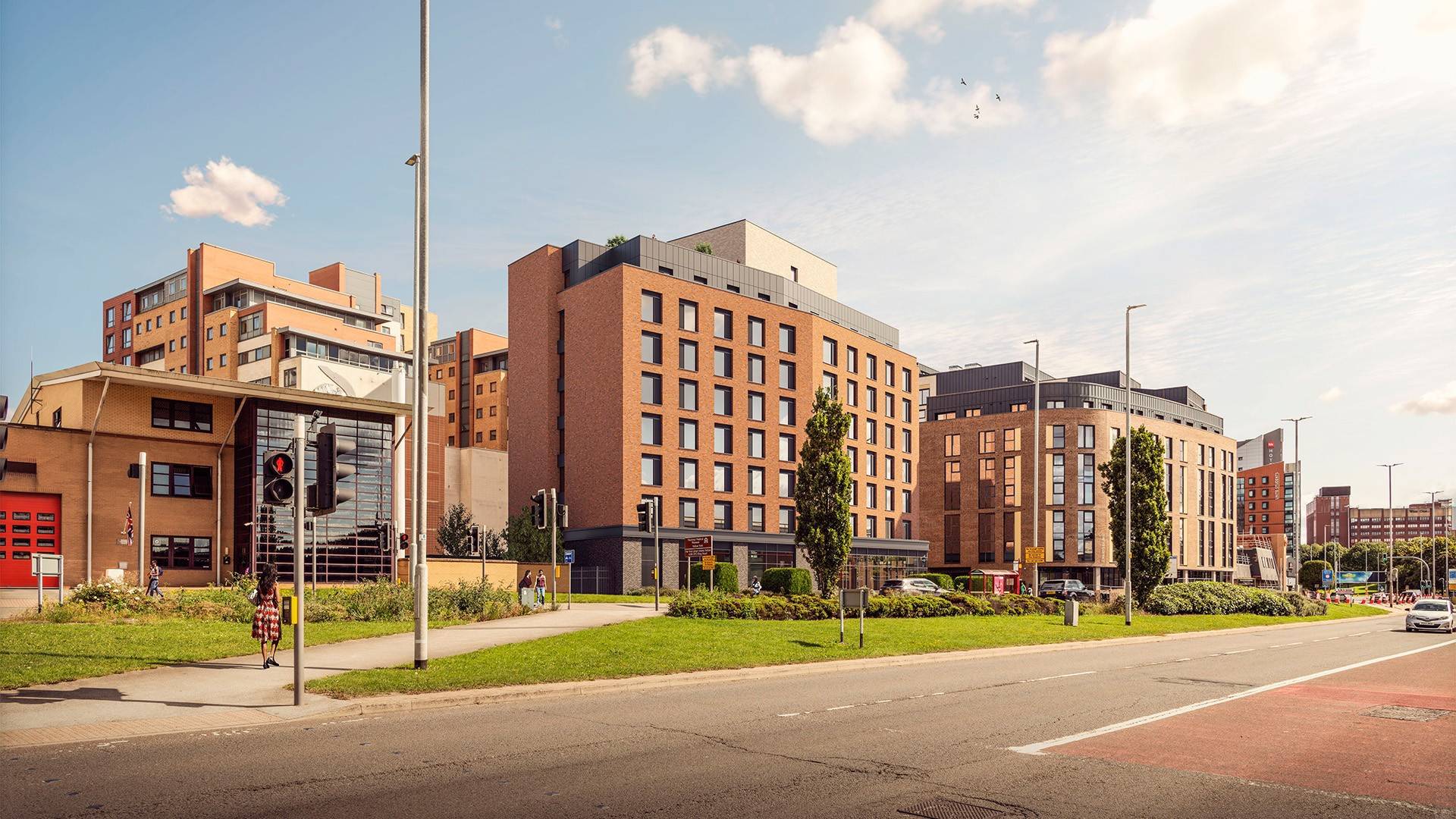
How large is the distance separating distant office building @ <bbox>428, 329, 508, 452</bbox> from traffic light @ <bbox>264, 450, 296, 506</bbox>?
330ft

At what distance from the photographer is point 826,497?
40250mm

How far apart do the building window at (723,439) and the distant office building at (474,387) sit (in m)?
46.4

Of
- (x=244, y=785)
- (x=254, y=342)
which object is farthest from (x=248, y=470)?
(x=254, y=342)

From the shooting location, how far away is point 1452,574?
385ft

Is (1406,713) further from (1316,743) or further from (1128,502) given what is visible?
(1128,502)

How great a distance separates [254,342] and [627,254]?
44730mm

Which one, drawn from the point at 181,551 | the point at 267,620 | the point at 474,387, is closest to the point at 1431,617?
the point at 267,620

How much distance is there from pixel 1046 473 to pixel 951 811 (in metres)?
102

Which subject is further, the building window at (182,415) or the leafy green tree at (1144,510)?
the leafy green tree at (1144,510)

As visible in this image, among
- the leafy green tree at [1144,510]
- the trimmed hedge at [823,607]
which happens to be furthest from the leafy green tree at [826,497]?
the leafy green tree at [1144,510]

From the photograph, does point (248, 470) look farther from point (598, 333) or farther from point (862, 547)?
point (862, 547)

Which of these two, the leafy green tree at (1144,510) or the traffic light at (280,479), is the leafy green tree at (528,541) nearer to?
Answer: the leafy green tree at (1144,510)

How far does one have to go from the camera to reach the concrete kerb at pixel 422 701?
11742 mm

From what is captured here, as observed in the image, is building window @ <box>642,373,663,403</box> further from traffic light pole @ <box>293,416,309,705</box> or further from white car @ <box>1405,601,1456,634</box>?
traffic light pole @ <box>293,416,309,705</box>
